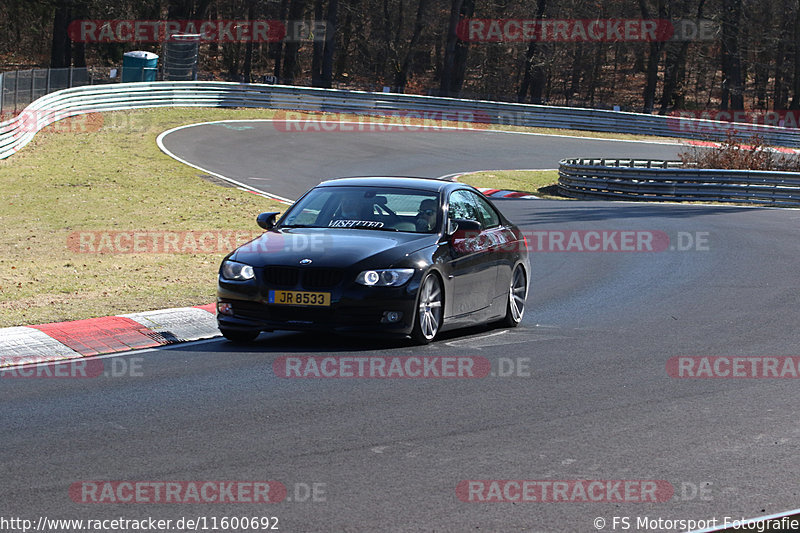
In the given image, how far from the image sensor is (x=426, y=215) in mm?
10633

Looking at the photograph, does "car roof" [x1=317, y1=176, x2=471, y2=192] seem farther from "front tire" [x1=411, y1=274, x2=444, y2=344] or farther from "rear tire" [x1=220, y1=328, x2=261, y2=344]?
"rear tire" [x1=220, y1=328, x2=261, y2=344]

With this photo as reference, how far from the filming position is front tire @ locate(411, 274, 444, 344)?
9.73 m

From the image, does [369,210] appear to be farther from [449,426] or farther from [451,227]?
[449,426]

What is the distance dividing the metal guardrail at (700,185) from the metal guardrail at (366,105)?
13203mm

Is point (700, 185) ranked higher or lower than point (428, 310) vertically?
lower

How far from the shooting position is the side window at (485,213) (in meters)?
11.5

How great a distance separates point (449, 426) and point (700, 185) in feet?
84.5

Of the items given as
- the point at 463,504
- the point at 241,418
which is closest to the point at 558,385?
the point at 241,418

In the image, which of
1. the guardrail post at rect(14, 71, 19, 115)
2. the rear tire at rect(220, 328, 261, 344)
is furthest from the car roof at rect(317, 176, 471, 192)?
the guardrail post at rect(14, 71, 19, 115)

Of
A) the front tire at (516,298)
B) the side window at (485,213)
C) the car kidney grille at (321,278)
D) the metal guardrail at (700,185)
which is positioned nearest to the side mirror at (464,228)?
the side window at (485,213)

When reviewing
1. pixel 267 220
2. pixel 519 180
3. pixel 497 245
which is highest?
pixel 267 220

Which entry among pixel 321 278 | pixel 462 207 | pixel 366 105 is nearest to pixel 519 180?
pixel 366 105

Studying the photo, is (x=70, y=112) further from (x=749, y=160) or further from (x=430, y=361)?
(x=430, y=361)

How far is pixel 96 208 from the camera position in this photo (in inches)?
878
